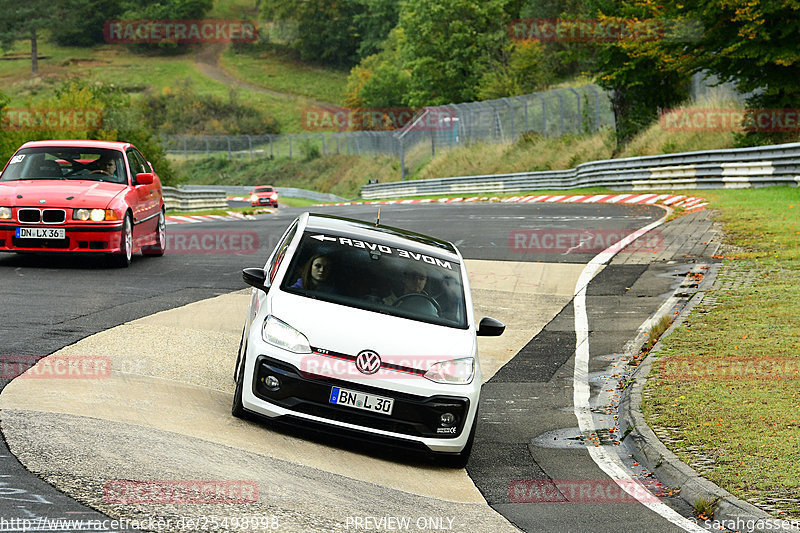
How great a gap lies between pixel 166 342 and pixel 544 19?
231ft

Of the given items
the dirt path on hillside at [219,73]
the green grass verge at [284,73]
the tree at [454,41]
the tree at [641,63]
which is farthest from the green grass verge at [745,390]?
the green grass verge at [284,73]

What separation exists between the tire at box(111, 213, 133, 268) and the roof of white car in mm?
6491

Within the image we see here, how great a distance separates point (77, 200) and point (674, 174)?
898 inches

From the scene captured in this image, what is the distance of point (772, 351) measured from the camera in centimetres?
1017

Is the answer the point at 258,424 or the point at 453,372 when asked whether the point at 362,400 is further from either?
the point at 258,424

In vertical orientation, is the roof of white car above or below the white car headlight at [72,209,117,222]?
above

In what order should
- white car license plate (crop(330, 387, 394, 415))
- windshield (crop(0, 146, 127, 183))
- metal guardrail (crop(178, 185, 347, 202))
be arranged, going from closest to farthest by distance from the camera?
white car license plate (crop(330, 387, 394, 415)) < windshield (crop(0, 146, 127, 183)) < metal guardrail (crop(178, 185, 347, 202))

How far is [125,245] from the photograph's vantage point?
15.0m

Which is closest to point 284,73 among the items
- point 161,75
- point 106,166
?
point 161,75

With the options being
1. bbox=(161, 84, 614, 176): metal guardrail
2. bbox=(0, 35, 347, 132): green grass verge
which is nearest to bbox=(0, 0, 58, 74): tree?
bbox=(0, 35, 347, 132): green grass verge

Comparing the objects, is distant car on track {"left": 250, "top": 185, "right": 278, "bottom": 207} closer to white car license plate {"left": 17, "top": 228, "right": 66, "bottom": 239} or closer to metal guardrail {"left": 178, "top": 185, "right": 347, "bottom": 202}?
metal guardrail {"left": 178, "top": 185, "right": 347, "bottom": 202}

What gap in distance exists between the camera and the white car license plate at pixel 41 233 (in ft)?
46.2

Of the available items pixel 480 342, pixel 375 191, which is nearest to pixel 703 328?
pixel 480 342

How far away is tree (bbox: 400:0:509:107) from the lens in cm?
8175
